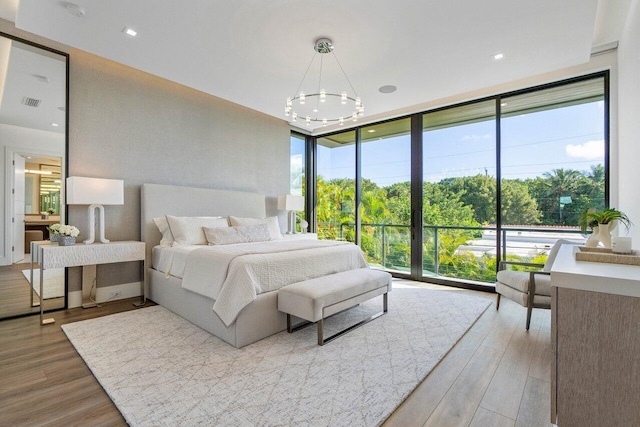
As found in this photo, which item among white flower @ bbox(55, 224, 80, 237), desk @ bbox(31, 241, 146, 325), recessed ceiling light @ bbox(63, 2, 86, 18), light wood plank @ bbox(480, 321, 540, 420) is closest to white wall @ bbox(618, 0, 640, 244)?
light wood plank @ bbox(480, 321, 540, 420)

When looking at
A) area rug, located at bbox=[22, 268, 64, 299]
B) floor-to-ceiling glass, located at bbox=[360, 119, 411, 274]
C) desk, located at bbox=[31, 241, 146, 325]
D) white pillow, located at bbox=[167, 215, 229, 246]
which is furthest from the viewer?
floor-to-ceiling glass, located at bbox=[360, 119, 411, 274]

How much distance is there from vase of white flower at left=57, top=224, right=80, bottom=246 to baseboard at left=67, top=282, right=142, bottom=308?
2.35 ft

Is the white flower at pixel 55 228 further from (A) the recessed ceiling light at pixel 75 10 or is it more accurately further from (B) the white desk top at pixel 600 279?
(B) the white desk top at pixel 600 279

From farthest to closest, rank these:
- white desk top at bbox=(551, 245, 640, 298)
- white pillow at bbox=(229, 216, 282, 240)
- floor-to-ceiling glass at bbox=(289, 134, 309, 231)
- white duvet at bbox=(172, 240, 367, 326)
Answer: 1. floor-to-ceiling glass at bbox=(289, 134, 309, 231)
2. white pillow at bbox=(229, 216, 282, 240)
3. white duvet at bbox=(172, 240, 367, 326)
4. white desk top at bbox=(551, 245, 640, 298)

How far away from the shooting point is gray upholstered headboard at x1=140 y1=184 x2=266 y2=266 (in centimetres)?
400

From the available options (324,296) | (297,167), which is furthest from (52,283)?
(297,167)

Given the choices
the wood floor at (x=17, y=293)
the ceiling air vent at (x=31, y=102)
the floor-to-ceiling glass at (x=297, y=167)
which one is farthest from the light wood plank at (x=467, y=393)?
the ceiling air vent at (x=31, y=102)

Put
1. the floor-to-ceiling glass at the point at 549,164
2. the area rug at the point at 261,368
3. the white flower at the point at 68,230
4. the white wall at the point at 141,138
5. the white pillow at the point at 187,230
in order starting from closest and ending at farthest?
the area rug at the point at 261,368
the white flower at the point at 68,230
the white wall at the point at 141,138
the floor-to-ceiling glass at the point at 549,164
the white pillow at the point at 187,230

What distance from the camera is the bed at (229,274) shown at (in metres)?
2.55

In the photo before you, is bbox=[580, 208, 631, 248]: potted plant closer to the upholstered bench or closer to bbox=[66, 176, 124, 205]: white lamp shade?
the upholstered bench

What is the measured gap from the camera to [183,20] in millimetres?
2734

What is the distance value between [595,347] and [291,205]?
4.79 meters

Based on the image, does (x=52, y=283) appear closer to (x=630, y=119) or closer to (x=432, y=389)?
(x=432, y=389)

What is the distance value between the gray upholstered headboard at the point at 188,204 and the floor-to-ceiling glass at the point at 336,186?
1.56m
